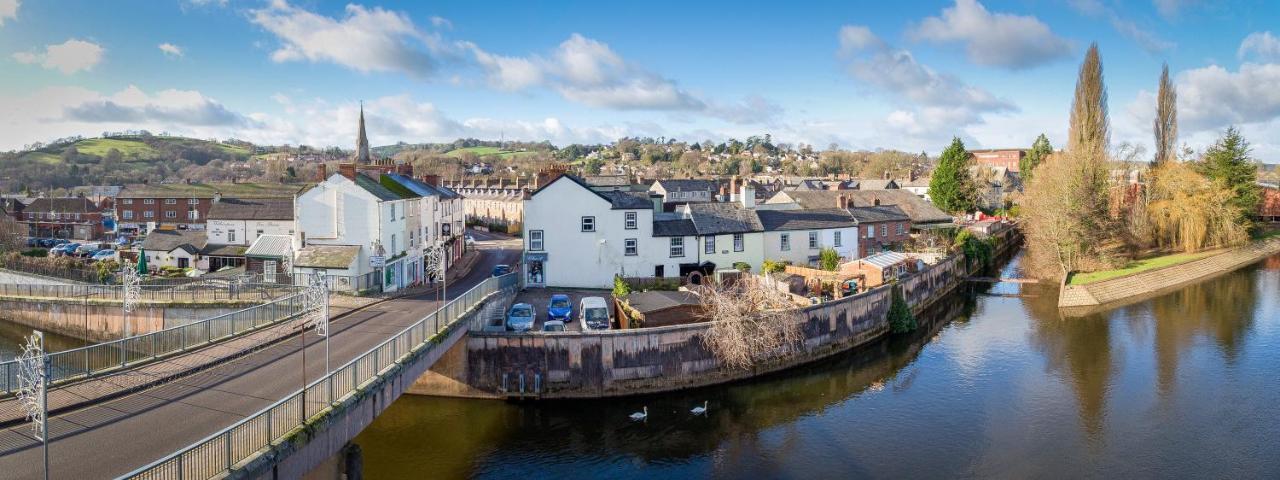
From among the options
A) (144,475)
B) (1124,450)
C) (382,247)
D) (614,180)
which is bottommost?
(1124,450)

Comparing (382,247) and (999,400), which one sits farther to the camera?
(382,247)

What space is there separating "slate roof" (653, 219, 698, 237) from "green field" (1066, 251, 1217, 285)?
2938 centimetres

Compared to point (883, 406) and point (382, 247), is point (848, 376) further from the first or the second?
point (382, 247)

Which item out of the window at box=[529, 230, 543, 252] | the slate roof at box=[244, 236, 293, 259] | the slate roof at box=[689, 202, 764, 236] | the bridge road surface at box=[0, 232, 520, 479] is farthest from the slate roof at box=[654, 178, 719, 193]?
the bridge road surface at box=[0, 232, 520, 479]

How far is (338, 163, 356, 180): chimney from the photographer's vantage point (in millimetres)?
42116

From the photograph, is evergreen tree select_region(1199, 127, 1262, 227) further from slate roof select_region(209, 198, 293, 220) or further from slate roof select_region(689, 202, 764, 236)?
slate roof select_region(209, 198, 293, 220)

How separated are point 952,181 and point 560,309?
64503mm

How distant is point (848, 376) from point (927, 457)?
10.1m

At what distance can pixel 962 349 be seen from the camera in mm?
40125

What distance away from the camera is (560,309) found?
37.0 m

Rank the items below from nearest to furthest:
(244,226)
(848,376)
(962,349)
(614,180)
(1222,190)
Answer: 1. (848,376)
2. (962,349)
3. (244,226)
4. (1222,190)
5. (614,180)

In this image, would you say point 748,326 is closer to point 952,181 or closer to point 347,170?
point 347,170

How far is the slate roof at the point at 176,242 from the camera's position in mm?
55875

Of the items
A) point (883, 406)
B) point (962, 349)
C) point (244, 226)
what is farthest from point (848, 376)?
point (244, 226)
